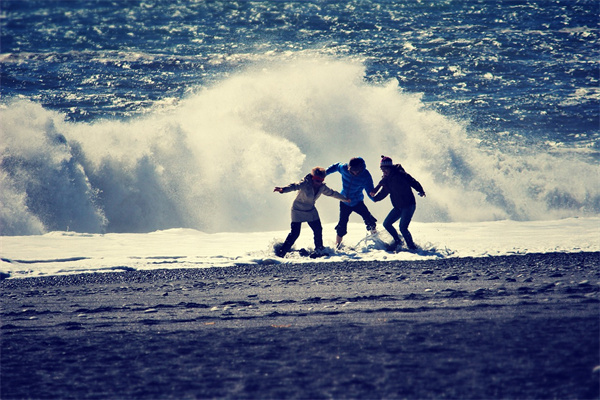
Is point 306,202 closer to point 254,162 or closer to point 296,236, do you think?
point 296,236

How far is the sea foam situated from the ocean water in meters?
0.04

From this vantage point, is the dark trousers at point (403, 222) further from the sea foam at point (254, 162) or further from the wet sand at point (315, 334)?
the sea foam at point (254, 162)

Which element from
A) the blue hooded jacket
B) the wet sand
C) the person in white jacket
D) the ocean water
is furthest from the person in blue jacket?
the ocean water

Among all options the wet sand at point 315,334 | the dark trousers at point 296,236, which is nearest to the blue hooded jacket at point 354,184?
the dark trousers at point 296,236

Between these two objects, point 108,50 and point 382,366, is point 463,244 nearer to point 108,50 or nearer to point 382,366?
point 382,366

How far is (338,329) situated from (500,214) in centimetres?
1072

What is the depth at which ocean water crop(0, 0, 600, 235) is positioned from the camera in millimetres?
14602

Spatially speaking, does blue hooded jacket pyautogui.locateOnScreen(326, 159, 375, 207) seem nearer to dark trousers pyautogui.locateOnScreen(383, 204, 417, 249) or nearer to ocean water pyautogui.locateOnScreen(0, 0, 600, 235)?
dark trousers pyautogui.locateOnScreen(383, 204, 417, 249)

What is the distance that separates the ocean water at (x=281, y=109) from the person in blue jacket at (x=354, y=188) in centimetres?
522

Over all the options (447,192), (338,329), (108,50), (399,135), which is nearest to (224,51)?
(108,50)

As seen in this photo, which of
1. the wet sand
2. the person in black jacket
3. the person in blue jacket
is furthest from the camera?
the person in blue jacket

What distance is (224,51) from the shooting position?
25594 mm

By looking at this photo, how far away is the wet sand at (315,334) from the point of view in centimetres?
385

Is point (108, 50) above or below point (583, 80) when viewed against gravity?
above
